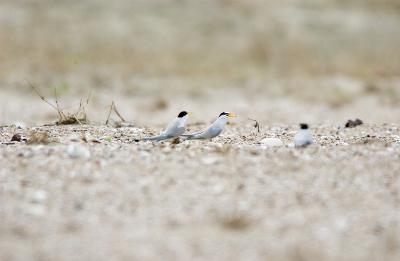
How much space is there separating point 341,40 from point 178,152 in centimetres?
2332

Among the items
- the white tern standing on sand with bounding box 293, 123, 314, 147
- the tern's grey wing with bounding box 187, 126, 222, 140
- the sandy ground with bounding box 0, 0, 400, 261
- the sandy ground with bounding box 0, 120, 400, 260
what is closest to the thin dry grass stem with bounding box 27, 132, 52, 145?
the sandy ground with bounding box 0, 0, 400, 261

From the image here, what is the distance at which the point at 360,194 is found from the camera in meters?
6.07

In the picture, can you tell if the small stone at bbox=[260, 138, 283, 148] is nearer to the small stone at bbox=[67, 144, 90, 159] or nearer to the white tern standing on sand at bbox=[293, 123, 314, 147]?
the white tern standing on sand at bbox=[293, 123, 314, 147]

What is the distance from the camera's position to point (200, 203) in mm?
5773

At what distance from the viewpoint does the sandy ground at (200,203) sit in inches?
198

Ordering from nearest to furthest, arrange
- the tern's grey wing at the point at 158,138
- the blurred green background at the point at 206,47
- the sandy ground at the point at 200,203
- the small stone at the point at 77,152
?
the sandy ground at the point at 200,203 < the small stone at the point at 77,152 < the tern's grey wing at the point at 158,138 < the blurred green background at the point at 206,47

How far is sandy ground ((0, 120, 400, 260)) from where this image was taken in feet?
16.5

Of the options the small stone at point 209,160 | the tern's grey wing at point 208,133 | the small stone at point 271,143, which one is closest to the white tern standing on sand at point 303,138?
the small stone at point 271,143

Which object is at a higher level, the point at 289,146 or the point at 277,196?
the point at 289,146

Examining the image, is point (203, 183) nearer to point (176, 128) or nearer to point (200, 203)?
point (200, 203)

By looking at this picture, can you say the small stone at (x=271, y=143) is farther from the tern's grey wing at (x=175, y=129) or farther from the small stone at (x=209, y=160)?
the small stone at (x=209, y=160)

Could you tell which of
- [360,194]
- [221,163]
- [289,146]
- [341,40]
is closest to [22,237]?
[221,163]

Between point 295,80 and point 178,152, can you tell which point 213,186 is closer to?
point 178,152

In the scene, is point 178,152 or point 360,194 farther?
point 178,152
